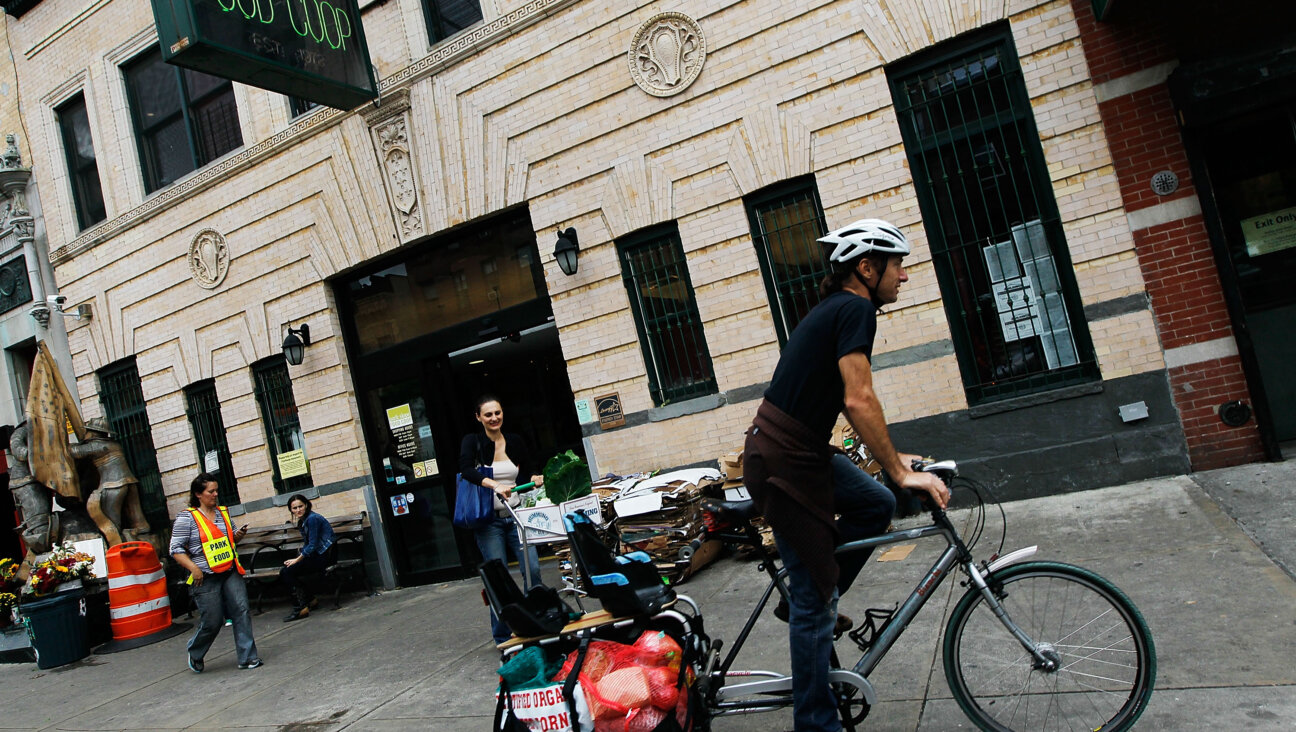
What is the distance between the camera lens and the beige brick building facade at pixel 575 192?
7.35 m

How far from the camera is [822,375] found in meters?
3.29

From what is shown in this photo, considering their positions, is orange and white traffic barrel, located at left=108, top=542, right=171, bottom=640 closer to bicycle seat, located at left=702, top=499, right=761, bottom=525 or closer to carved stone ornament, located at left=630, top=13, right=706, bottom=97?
carved stone ornament, located at left=630, top=13, right=706, bottom=97

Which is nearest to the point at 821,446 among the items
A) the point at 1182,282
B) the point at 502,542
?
the point at 502,542

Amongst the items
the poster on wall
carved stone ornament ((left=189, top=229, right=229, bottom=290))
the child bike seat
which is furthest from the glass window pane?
the poster on wall

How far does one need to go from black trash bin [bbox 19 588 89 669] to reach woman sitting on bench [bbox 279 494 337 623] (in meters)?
2.16

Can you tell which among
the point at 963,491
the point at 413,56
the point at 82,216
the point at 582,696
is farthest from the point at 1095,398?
the point at 82,216

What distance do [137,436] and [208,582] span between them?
6.63 metres

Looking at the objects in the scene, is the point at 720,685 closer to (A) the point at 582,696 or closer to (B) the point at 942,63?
(A) the point at 582,696

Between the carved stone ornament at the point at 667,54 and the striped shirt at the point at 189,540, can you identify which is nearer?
the striped shirt at the point at 189,540

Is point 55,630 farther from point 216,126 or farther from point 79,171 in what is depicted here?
point 79,171

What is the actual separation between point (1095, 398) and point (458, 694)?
5500 mm

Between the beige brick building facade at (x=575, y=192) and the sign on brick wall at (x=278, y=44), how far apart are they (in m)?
0.57

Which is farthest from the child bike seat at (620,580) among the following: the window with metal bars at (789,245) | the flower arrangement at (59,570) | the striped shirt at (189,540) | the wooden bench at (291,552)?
the flower arrangement at (59,570)

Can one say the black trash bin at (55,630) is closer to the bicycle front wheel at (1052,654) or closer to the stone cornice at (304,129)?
the stone cornice at (304,129)
